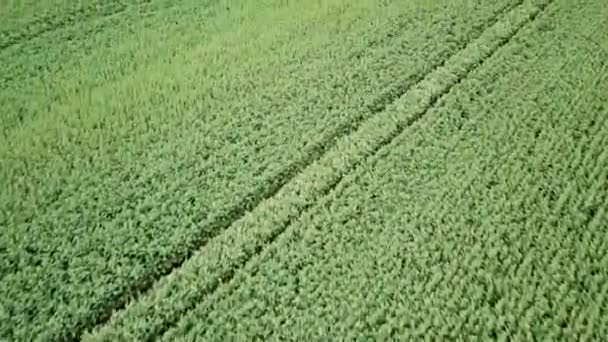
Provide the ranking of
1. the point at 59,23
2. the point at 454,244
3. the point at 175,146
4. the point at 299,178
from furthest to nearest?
the point at 59,23, the point at 175,146, the point at 299,178, the point at 454,244

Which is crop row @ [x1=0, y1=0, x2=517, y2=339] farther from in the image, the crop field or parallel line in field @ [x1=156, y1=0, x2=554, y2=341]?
parallel line in field @ [x1=156, y1=0, x2=554, y2=341]

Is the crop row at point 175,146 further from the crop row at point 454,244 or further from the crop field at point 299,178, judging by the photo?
the crop row at point 454,244

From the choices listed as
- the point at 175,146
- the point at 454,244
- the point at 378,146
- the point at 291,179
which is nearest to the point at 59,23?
the point at 175,146

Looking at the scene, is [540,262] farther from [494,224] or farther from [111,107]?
[111,107]

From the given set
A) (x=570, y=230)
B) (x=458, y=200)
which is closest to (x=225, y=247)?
(x=458, y=200)

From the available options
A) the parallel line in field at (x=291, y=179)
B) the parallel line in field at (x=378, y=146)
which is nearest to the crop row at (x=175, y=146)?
the parallel line in field at (x=291, y=179)

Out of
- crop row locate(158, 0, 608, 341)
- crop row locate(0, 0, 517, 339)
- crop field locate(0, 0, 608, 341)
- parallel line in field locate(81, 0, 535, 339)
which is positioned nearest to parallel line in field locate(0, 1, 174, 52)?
crop field locate(0, 0, 608, 341)

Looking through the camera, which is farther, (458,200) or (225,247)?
(458,200)

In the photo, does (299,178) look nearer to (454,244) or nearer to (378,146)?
(378,146)
